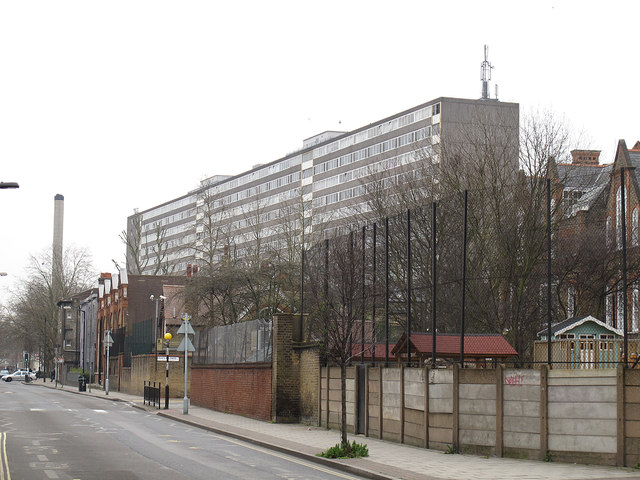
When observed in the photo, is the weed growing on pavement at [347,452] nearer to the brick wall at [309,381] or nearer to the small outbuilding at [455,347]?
the small outbuilding at [455,347]

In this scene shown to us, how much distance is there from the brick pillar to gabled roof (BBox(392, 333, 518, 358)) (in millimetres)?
5556

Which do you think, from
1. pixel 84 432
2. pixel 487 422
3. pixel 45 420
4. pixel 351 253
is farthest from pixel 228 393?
pixel 487 422

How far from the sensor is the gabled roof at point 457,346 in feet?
75.4

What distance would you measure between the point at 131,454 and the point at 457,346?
9.16 m

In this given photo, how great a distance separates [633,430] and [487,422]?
136 inches

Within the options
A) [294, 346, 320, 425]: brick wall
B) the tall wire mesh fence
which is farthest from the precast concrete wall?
the tall wire mesh fence

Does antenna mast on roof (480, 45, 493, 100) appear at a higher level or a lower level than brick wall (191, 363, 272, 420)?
higher

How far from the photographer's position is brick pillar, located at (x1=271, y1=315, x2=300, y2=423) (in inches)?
1137

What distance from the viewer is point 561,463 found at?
1694 centimetres

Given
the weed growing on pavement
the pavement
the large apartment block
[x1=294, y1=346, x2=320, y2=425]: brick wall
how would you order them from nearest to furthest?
the pavement < the weed growing on pavement < [x1=294, y1=346, x2=320, y2=425]: brick wall < the large apartment block

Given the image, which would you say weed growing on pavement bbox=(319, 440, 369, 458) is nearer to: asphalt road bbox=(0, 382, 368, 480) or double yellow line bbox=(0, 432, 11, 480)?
asphalt road bbox=(0, 382, 368, 480)

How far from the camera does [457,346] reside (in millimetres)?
23547

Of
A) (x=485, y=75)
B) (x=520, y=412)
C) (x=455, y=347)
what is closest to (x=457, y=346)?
(x=455, y=347)

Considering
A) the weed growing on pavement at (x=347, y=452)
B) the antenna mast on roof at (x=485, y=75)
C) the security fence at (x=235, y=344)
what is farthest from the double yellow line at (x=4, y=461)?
the antenna mast on roof at (x=485, y=75)
